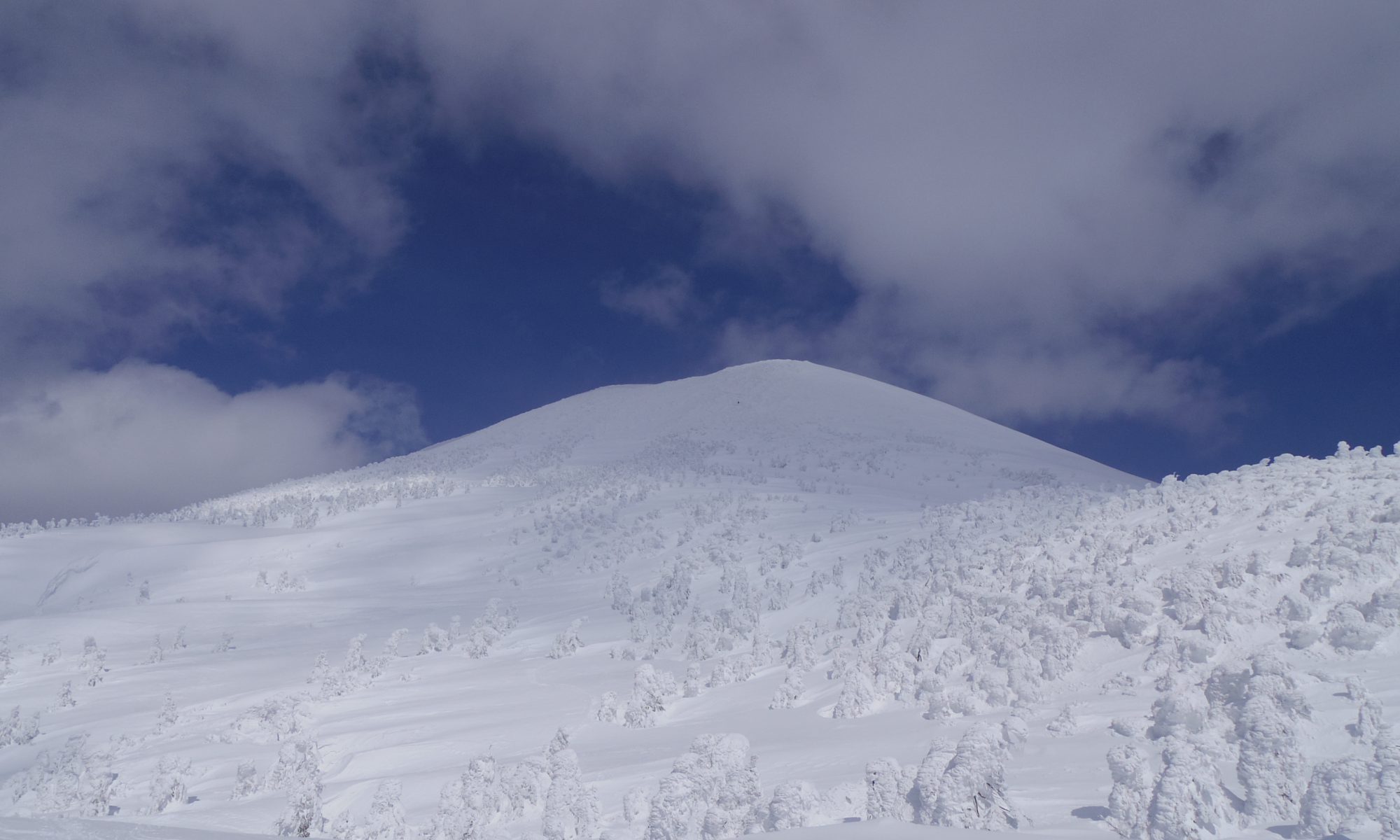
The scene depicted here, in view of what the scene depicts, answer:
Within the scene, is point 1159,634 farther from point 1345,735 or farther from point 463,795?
point 463,795

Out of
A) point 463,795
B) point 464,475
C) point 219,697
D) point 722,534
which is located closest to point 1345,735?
point 463,795

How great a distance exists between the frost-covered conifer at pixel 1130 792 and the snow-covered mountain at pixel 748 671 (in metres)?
0.04

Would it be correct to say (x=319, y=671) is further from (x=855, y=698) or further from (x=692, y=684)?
(x=855, y=698)

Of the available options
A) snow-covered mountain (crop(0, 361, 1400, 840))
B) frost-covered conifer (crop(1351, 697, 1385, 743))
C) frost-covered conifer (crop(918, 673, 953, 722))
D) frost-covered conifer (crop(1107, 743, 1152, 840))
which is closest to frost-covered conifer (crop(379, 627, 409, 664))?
snow-covered mountain (crop(0, 361, 1400, 840))

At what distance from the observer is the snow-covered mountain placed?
6809 millimetres

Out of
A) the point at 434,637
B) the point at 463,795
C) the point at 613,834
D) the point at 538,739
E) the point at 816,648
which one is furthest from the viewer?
the point at 434,637

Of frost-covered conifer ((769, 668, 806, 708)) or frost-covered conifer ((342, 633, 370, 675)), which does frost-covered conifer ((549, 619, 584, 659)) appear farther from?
frost-covered conifer ((769, 668, 806, 708))

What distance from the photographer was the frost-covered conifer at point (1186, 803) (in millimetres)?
5625

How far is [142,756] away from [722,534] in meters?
19.4

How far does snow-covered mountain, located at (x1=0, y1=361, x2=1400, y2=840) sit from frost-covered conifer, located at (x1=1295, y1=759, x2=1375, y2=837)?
21mm

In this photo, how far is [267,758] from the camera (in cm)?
1226

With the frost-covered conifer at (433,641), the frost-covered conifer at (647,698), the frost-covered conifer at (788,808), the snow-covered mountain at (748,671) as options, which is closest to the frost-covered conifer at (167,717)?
the snow-covered mountain at (748,671)

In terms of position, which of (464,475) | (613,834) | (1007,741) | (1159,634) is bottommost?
(613,834)

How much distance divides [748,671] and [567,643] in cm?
611
